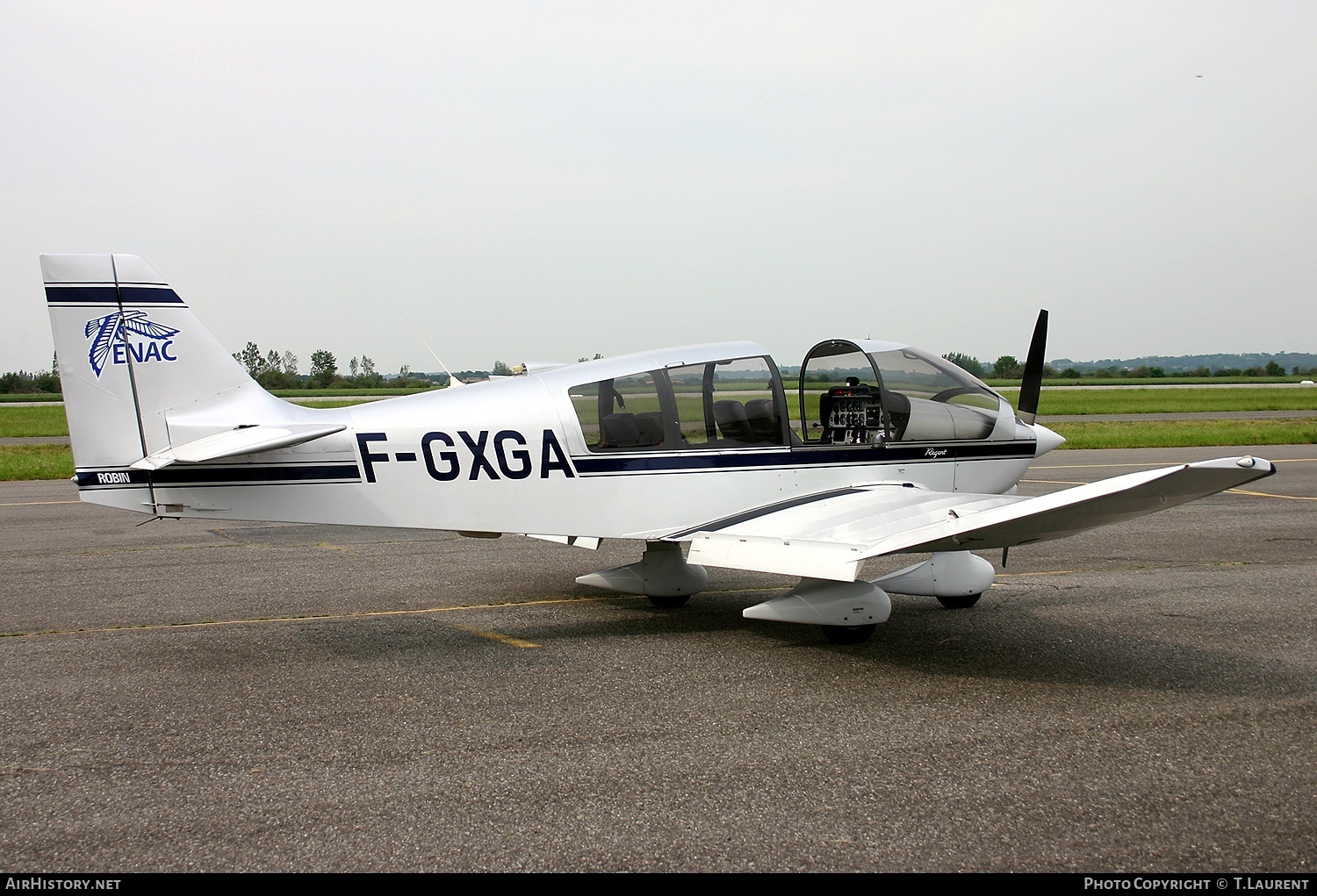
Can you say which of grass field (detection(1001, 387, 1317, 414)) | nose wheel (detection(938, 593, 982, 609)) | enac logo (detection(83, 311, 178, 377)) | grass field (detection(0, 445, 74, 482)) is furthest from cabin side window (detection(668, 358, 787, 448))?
grass field (detection(1001, 387, 1317, 414))

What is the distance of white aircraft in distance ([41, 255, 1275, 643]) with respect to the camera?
20.7 feet

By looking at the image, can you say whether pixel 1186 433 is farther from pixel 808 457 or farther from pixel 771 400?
pixel 771 400

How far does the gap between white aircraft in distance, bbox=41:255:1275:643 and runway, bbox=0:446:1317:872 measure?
0.79 meters

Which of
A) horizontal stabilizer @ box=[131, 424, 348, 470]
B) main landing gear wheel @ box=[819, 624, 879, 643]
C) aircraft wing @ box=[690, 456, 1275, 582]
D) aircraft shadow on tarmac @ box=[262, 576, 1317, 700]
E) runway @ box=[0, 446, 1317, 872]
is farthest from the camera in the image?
main landing gear wheel @ box=[819, 624, 879, 643]

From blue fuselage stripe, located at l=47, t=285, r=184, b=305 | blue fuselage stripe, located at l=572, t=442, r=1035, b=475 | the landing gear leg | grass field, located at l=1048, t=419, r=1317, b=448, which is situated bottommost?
grass field, located at l=1048, t=419, r=1317, b=448

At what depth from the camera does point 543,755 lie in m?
4.82

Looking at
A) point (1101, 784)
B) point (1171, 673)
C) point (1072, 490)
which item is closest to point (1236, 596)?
point (1171, 673)

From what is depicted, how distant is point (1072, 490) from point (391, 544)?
830 cm

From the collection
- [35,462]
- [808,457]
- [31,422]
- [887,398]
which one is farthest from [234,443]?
[31,422]

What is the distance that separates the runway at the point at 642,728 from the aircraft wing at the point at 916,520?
0.76 m

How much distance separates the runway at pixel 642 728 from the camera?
390cm

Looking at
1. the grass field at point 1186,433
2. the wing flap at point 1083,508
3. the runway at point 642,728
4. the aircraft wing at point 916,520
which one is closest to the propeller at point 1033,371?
the runway at point 642,728

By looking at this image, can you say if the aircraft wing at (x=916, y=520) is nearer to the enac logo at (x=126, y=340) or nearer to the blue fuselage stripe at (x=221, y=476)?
the blue fuselage stripe at (x=221, y=476)

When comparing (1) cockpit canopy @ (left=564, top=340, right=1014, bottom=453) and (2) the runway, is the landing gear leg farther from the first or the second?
(1) cockpit canopy @ (left=564, top=340, right=1014, bottom=453)
